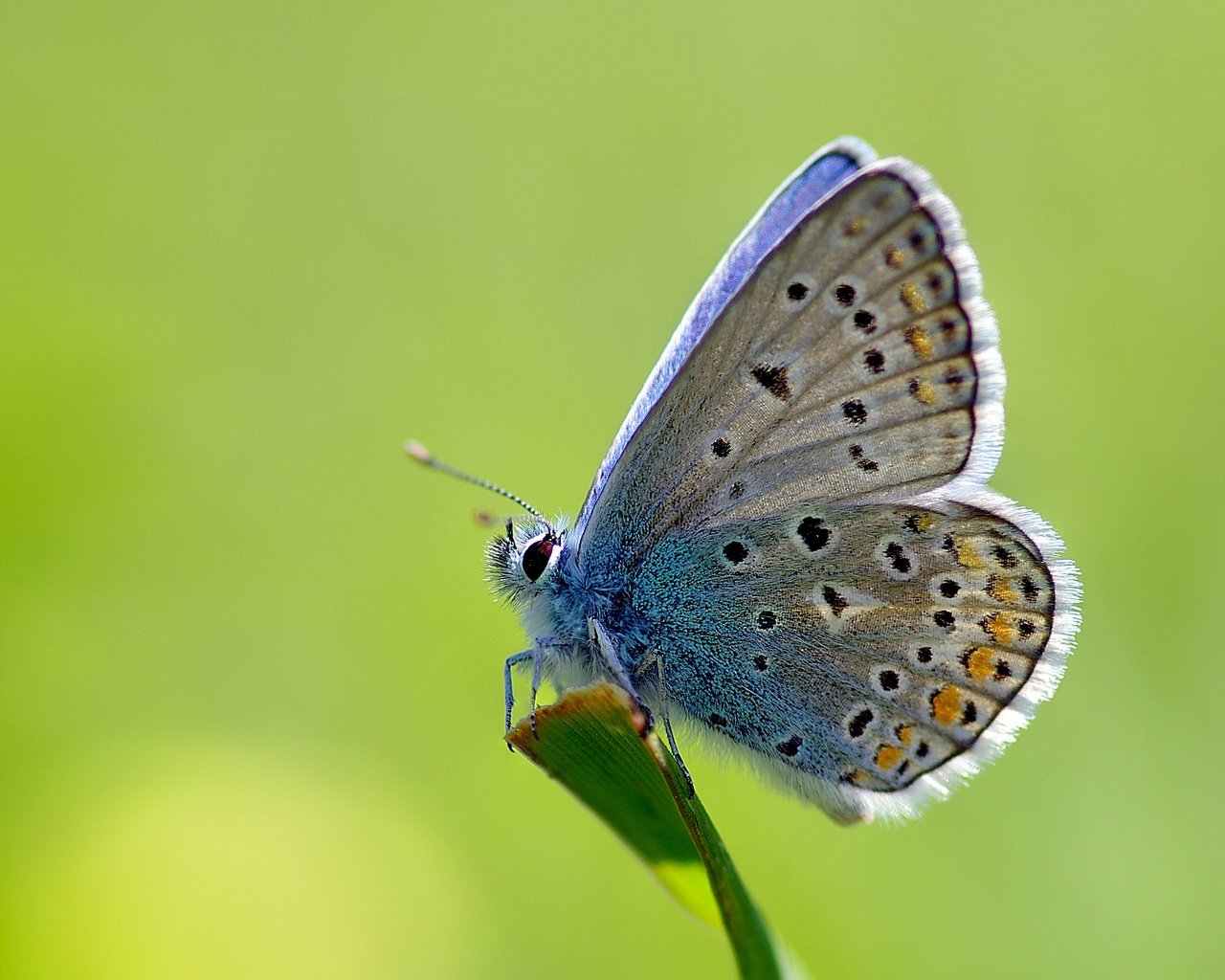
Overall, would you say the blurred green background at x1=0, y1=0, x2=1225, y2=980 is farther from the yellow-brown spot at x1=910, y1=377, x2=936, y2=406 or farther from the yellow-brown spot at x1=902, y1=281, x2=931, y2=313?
the yellow-brown spot at x1=902, y1=281, x2=931, y2=313

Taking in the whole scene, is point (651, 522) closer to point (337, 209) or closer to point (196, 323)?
point (196, 323)

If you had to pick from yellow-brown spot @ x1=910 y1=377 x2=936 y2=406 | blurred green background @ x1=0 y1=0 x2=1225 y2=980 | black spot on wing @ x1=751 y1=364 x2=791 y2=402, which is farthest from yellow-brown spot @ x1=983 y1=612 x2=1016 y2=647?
blurred green background @ x1=0 y1=0 x2=1225 y2=980

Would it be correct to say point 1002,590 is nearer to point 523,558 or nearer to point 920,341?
point 920,341

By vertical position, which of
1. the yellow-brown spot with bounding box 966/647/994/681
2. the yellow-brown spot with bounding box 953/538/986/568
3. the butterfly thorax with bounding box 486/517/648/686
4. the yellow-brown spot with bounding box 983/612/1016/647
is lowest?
the yellow-brown spot with bounding box 966/647/994/681

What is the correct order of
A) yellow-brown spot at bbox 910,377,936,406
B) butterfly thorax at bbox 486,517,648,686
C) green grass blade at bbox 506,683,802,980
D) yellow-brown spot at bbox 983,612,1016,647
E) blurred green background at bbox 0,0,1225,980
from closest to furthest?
green grass blade at bbox 506,683,802,980 → yellow-brown spot at bbox 910,377,936,406 → yellow-brown spot at bbox 983,612,1016,647 → butterfly thorax at bbox 486,517,648,686 → blurred green background at bbox 0,0,1225,980

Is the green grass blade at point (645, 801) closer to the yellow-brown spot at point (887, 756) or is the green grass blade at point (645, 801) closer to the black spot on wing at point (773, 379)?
the yellow-brown spot at point (887, 756)

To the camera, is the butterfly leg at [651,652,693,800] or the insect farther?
the butterfly leg at [651,652,693,800]

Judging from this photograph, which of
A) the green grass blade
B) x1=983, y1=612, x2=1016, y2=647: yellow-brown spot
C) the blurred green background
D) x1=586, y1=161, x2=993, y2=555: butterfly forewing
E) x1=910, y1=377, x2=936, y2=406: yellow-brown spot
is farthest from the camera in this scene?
the blurred green background

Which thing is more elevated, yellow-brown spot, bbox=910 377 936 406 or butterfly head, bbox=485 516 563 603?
butterfly head, bbox=485 516 563 603
